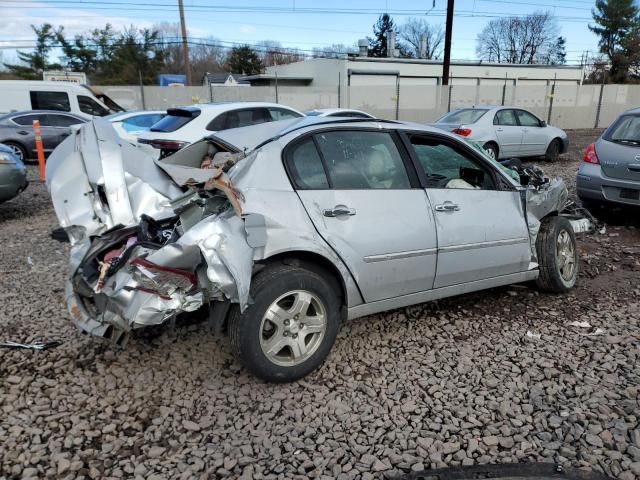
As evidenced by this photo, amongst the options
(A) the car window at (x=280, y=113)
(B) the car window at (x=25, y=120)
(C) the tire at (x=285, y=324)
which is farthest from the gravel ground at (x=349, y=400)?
(B) the car window at (x=25, y=120)

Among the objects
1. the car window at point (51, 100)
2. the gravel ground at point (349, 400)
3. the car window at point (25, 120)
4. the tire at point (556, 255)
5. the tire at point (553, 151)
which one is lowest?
the tire at point (553, 151)

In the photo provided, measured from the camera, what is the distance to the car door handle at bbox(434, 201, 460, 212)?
12.5ft

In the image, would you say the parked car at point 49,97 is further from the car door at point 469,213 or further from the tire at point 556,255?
the tire at point 556,255

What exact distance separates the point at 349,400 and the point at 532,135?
1187 cm

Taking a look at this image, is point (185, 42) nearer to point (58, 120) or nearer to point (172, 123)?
point (58, 120)

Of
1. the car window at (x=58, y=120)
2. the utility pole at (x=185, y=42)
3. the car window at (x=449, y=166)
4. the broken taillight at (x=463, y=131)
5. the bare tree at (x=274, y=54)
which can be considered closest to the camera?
the car window at (x=449, y=166)

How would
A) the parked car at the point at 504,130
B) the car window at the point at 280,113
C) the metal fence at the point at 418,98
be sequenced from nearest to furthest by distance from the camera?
the car window at the point at 280,113 → the parked car at the point at 504,130 → the metal fence at the point at 418,98

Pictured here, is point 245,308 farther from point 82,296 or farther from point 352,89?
point 352,89

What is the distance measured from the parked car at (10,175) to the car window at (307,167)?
574cm

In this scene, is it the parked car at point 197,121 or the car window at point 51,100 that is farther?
the car window at point 51,100

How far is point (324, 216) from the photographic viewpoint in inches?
130

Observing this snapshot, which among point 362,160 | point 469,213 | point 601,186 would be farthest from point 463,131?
point 362,160

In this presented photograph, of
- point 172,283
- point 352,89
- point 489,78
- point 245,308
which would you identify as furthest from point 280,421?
point 489,78

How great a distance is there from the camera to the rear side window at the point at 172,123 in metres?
8.70
